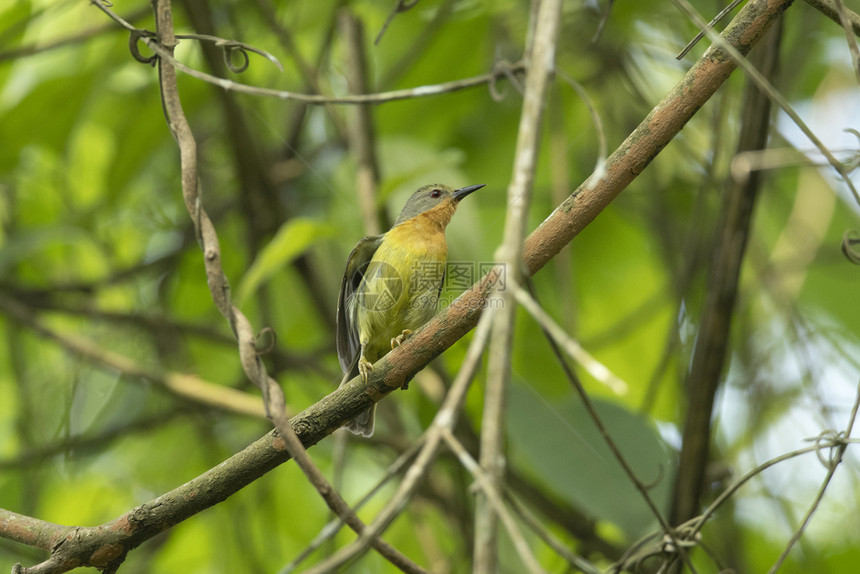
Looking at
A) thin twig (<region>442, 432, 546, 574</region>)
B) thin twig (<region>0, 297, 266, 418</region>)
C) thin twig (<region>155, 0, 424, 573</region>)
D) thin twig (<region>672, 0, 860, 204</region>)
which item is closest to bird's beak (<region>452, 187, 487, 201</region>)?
thin twig (<region>0, 297, 266, 418</region>)

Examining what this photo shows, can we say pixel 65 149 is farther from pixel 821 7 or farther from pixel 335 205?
pixel 821 7

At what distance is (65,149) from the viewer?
12.8 feet

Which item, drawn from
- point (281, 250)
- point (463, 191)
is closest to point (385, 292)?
point (281, 250)

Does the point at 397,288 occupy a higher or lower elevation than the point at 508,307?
higher

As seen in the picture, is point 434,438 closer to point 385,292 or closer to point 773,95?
point 773,95

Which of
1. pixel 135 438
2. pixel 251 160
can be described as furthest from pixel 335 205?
pixel 135 438

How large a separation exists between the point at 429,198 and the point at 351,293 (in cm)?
67

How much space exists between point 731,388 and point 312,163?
8.87 ft

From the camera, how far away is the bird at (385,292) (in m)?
3.41

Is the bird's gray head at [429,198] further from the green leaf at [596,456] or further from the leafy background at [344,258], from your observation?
the green leaf at [596,456]

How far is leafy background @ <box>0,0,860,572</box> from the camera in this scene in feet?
12.7

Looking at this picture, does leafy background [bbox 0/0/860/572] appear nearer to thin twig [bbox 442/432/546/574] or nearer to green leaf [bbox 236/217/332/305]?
green leaf [bbox 236/217/332/305]

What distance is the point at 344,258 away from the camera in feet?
14.2

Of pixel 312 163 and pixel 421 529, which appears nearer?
pixel 421 529
